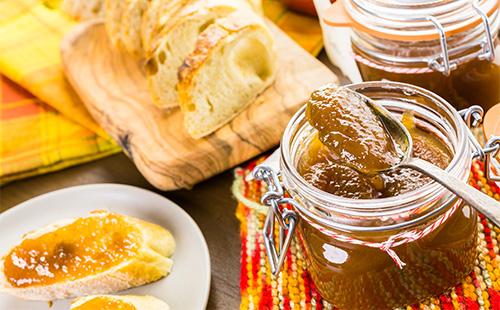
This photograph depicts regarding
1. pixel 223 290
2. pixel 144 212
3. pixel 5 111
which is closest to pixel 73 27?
pixel 5 111

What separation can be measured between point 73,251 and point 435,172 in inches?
27.8

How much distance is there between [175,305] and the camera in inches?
49.0

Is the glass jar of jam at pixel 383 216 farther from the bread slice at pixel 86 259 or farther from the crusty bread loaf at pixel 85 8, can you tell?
the crusty bread loaf at pixel 85 8

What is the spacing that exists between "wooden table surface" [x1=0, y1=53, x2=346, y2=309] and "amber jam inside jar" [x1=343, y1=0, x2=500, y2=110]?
1.40 feet

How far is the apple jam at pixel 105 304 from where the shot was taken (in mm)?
1162

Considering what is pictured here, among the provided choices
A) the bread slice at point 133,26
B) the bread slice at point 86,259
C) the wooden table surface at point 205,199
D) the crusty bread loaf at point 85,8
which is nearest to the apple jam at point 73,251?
the bread slice at point 86,259

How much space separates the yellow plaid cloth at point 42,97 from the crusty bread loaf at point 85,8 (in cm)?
9

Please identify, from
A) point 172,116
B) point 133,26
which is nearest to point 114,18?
point 133,26

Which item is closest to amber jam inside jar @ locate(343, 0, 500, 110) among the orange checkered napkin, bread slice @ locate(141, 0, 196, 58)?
bread slice @ locate(141, 0, 196, 58)

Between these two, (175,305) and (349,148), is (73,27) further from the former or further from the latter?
(349,148)

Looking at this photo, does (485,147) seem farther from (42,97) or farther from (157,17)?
(42,97)

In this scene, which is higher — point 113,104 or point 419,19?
point 419,19

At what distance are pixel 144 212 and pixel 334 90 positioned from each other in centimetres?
61

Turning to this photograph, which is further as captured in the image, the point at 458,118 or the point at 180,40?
the point at 180,40
